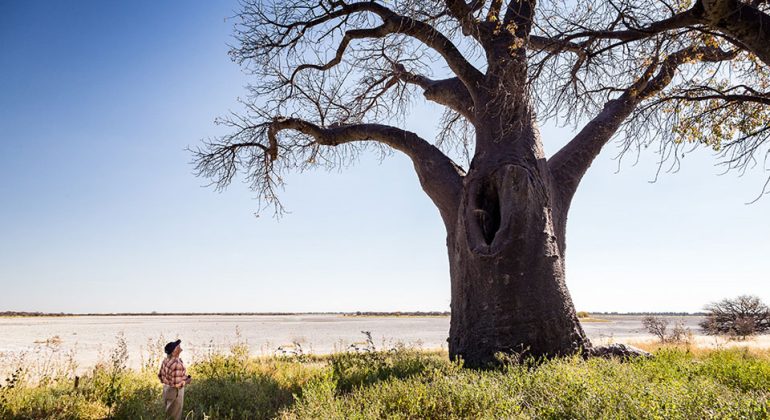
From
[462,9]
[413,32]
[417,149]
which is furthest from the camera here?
[417,149]

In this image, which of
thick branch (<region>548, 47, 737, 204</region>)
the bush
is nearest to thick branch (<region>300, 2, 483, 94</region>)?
thick branch (<region>548, 47, 737, 204</region>)

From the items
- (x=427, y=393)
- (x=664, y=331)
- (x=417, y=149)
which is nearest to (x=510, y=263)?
(x=427, y=393)

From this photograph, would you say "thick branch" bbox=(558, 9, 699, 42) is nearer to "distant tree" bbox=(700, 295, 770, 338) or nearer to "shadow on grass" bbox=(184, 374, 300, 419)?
"shadow on grass" bbox=(184, 374, 300, 419)

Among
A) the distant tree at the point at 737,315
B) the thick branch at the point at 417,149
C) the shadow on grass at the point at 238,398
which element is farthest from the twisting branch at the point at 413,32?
the distant tree at the point at 737,315

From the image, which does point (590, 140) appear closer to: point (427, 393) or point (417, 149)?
point (417, 149)

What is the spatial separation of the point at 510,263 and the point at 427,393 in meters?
3.02

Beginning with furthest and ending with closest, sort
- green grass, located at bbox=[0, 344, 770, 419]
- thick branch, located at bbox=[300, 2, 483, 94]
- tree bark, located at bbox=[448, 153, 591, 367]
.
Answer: thick branch, located at bbox=[300, 2, 483, 94] < tree bark, located at bbox=[448, 153, 591, 367] < green grass, located at bbox=[0, 344, 770, 419]

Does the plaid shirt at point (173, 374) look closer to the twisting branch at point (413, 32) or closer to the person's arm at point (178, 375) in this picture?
the person's arm at point (178, 375)

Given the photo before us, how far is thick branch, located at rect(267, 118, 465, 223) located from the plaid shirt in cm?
527

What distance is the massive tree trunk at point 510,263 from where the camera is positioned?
709 centimetres

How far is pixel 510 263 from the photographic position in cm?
722

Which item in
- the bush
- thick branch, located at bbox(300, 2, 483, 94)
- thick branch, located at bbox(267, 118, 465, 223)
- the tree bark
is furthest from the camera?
the bush

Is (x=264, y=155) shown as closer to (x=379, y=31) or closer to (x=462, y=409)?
(x=379, y=31)

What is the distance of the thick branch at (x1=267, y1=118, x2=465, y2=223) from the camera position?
29.0 feet
